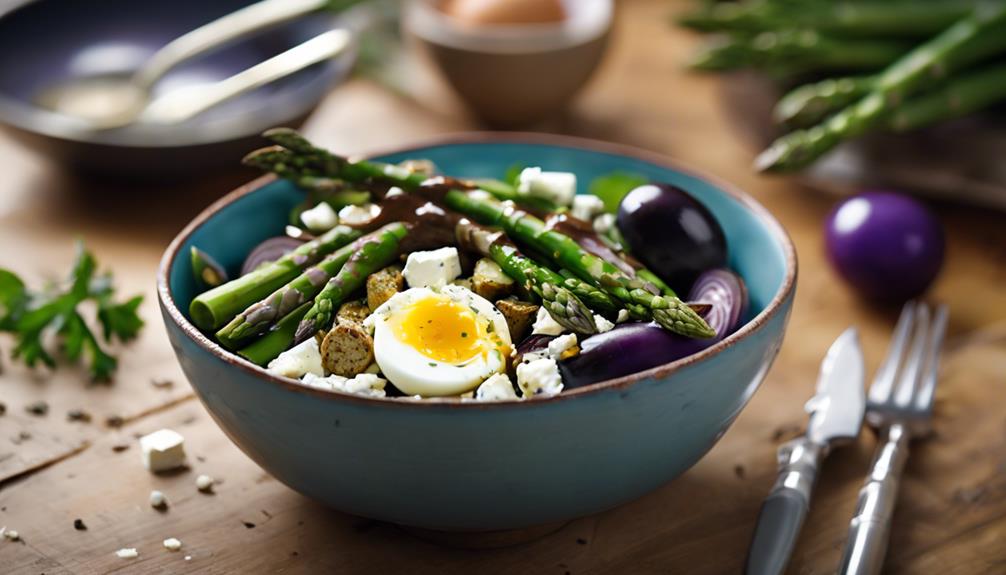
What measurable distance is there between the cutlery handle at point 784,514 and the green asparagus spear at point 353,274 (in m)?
0.75

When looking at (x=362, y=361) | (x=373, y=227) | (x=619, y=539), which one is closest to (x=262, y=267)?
(x=373, y=227)

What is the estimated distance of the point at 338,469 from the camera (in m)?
1.51

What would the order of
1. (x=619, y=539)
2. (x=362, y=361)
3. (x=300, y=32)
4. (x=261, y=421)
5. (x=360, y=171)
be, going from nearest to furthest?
(x=261, y=421) < (x=362, y=361) < (x=619, y=539) < (x=360, y=171) < (x=300, y=32)

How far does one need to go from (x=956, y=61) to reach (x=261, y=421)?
89.6 inches

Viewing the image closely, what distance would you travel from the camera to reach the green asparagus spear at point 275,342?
1683 mm

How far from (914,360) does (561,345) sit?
3.17ft

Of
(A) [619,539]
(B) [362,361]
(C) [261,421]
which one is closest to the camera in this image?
(C) [261,421]

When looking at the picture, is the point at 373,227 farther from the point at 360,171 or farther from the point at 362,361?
the point at 362,361

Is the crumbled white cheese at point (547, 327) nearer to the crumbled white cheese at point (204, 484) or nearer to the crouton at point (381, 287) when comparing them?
the crouton at point (381, 287)

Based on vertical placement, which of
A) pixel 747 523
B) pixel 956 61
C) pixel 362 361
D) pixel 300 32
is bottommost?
pixel 362 361

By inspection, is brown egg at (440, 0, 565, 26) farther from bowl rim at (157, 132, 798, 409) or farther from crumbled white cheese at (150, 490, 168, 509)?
crumbled white cheese at (150, 490, 168, 509)

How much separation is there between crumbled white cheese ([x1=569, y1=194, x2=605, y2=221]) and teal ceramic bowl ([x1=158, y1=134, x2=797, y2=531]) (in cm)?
41

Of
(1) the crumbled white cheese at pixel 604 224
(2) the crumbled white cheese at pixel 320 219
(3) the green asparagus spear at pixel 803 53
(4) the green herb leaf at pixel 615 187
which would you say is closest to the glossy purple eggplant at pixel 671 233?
(1) the crumbled white cheese at pixel 604 224

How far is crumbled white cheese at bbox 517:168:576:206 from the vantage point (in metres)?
1.99
